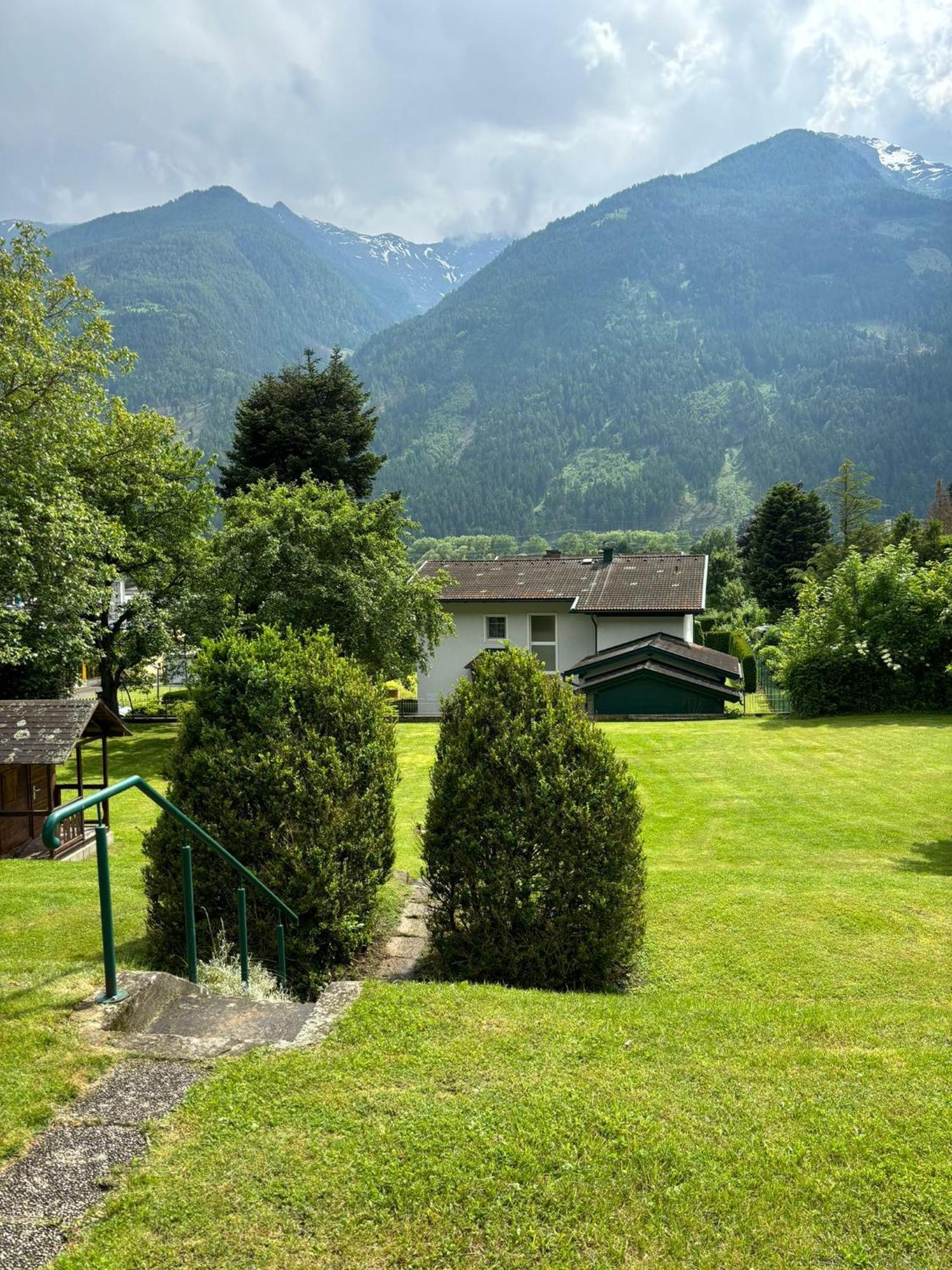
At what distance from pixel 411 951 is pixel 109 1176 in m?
3.75

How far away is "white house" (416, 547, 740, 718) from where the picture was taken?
32.7 meters

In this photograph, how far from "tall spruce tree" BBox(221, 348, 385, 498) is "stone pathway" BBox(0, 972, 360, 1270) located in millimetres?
32308

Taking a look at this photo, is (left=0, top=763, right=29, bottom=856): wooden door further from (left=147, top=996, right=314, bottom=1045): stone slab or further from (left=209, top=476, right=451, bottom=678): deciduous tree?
(left=147, top=996, right=314, bottom=1045): stone slab

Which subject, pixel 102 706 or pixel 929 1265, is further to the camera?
Answer: pixel 102 706

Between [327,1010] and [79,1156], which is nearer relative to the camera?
[79,1156]

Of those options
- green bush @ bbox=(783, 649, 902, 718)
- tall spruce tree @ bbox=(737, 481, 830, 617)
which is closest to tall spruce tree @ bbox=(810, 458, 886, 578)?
tall spruce tree @ bbox=(737, 481, 830, 617)

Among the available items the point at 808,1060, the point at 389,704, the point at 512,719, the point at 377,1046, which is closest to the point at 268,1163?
the point at 377,1046

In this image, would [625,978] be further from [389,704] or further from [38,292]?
[38,292]

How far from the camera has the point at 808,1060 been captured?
438 cm

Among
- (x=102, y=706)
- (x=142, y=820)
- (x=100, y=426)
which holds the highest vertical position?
(x=100, y=426)

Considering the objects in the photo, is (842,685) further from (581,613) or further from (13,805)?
(13,805)

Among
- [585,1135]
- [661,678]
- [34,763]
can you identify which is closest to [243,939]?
[585,1135]

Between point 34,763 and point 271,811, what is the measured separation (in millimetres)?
9105

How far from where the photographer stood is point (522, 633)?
125 feet
